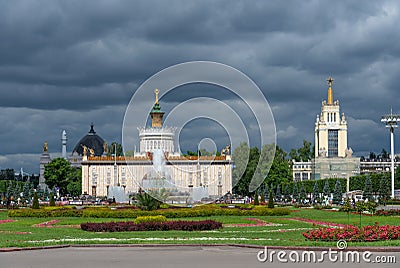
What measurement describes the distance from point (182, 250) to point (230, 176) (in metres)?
69.0

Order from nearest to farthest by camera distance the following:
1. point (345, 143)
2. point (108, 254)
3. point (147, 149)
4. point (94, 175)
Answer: point (108, 254) < point (94, 175) < point (147, 149) < point (345, 143)

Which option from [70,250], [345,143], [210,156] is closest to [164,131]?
[210,156]

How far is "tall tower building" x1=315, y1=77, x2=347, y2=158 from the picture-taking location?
134875 millimetres

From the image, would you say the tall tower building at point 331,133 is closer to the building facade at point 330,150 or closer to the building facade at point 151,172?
the building facade at point 330,150

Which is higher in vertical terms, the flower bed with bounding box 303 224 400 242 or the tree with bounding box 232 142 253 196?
the tree with bounding box 232 142 253 196

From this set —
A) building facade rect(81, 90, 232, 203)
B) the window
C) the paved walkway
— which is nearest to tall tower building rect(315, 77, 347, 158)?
the window

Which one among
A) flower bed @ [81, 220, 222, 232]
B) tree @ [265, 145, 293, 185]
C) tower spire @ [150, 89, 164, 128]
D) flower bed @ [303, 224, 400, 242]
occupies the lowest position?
flower bed @ [81, 220, 222, 232]

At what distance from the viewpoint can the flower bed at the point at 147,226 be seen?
932 inches

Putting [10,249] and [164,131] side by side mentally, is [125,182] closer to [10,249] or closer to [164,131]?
[164,131]

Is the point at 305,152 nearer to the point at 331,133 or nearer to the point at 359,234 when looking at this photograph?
the point at 331,133

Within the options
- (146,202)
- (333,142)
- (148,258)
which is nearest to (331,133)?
(333,142)

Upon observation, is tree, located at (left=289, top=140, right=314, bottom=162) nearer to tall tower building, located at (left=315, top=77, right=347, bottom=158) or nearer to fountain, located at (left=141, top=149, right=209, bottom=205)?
tall tower building, located at (left=315, top=77, right=347, bottom=158)

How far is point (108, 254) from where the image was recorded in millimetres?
15984

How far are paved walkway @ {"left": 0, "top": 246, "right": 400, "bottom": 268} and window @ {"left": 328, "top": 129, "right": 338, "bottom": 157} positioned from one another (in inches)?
4731
